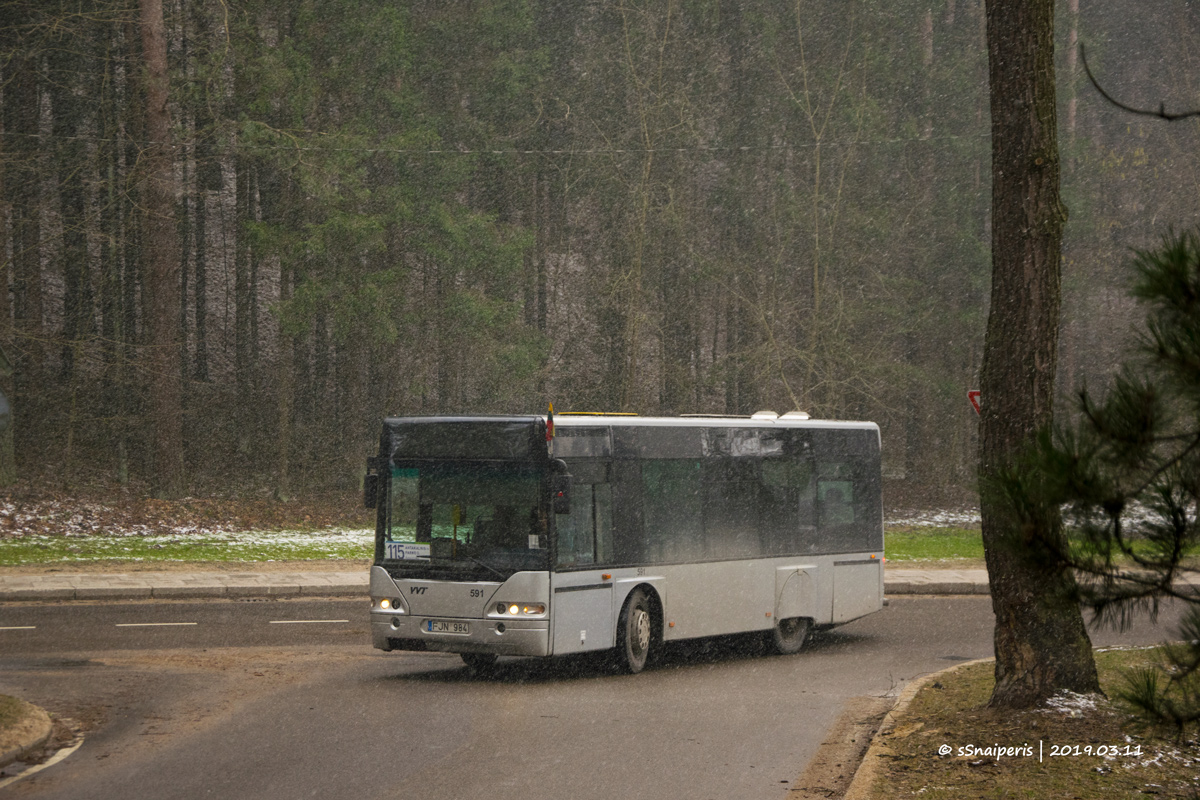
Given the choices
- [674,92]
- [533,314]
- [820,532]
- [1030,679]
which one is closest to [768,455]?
[820,532]

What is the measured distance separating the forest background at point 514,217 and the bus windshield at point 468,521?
20.4 meters

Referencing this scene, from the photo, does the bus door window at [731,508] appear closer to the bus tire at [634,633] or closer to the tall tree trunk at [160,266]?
the bus tire at [634,633]

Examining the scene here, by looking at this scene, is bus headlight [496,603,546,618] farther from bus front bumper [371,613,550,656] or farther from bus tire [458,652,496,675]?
bus tire [458,652,496,675]

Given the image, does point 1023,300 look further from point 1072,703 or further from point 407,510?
point 407,510

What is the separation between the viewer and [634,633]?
13547 mm

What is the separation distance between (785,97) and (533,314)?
11065 mm

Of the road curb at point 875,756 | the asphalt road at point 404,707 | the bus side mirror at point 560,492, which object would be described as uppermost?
the bus side mirror at point 560,492

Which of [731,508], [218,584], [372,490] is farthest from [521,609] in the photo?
[218,584]

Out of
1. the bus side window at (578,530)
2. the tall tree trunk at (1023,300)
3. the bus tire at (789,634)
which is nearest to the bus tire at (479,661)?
the bus side window at (578,530)

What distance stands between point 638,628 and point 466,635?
1932 millimetres

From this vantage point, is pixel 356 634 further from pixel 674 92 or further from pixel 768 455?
pixel 674 92

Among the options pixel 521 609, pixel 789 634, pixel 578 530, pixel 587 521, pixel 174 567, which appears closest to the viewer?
pixel 521 609

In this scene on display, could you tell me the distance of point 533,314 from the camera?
44812 mm

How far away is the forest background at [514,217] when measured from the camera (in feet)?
111
